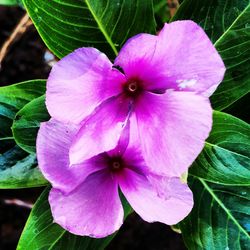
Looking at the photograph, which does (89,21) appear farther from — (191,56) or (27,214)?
(27,214)

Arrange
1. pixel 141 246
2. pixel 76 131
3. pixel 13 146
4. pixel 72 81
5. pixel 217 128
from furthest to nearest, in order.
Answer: pixel 141 246, pixel 13 146, pixel 217 128, pixel 76 131, pixel 72 81

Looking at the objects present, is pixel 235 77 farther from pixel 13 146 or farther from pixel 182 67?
pixel 13 146

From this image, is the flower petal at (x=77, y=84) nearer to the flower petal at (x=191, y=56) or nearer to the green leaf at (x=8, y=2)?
the flower petal at (x=191, y=56)

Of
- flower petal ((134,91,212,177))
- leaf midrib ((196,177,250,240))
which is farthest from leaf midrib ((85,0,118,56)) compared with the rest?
leaf midrib ((196,177,250,240))

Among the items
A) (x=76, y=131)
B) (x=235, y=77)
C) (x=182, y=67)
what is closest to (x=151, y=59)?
(x=182, y=67)

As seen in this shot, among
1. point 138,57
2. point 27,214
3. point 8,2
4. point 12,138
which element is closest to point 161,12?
point 8,2

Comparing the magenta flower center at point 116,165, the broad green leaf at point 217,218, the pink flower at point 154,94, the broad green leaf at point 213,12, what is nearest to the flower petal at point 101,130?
the pink flower at point 154,94

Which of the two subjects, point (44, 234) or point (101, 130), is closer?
point (101, 130)
